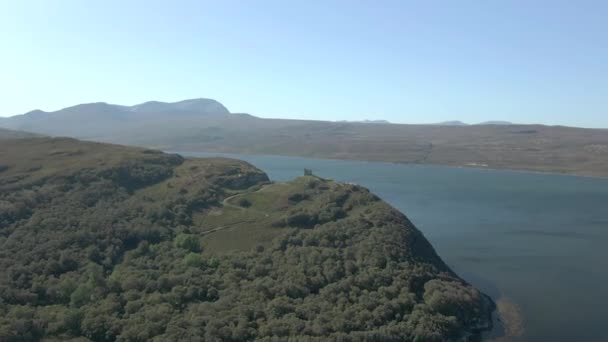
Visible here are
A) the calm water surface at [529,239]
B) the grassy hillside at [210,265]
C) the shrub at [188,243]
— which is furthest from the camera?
the shrub at [188,243]

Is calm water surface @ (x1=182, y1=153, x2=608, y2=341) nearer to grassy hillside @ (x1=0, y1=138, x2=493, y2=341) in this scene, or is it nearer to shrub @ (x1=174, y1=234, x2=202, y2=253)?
grassy hillside @ (x1=0, y1=138, x2=493, y2=341)

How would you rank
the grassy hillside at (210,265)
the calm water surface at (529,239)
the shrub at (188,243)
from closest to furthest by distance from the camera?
the grassy hillside at (210,265)
the calm water surface at (529,239)
the shrub at (188,243)

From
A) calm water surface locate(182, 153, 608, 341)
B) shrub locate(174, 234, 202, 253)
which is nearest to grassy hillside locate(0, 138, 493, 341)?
shrub locate(174, 234, 202, 253)

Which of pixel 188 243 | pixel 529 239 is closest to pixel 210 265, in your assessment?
pixel 188 243

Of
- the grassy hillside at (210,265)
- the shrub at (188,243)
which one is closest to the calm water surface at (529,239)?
the grassy hillside at (210,265)

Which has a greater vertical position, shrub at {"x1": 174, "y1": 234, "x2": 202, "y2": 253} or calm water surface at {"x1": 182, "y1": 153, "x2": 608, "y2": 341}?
shrub at {"x1": 174, "y1": 234, "x2": 202, "y2": 253}

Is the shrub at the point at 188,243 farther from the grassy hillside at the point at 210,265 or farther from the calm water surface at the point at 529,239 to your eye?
the calm water surface at the point at 529,239
